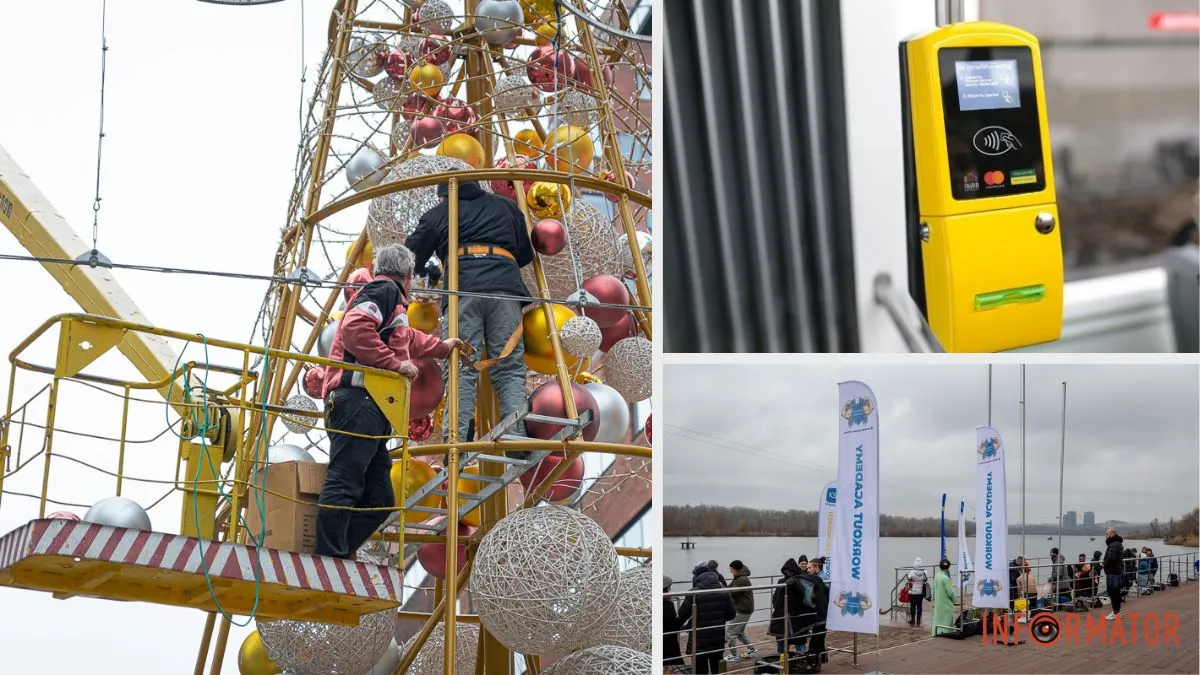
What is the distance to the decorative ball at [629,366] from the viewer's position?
344 inches

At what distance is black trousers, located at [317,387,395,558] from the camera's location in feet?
20.6

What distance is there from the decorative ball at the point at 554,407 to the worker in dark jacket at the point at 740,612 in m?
2.22

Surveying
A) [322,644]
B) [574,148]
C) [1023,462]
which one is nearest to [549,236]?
[574,148]

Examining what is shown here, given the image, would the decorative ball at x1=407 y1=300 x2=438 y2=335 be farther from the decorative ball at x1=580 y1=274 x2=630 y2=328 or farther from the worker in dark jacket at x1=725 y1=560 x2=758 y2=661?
the worker in dark jacket at x1=725 y1=560 x2=758 y2=661

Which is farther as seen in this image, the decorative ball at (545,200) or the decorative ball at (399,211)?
the decorative ball at (545,200)

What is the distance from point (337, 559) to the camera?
6258 millimetres

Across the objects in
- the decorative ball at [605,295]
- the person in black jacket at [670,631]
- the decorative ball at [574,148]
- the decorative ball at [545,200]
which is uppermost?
the decorative ball at [574,148]

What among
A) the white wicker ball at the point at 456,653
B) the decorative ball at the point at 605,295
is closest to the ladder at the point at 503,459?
the decorative ball at the point at 605,295

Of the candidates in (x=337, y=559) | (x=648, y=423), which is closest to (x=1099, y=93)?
(x=337, y=559)

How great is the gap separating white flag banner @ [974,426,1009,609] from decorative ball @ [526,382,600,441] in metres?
2.41

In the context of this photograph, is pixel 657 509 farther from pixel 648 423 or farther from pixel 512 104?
pixel 512 104

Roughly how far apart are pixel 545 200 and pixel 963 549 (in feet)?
13.2

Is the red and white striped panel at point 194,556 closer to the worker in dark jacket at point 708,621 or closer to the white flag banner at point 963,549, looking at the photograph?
the worker in dark jacket at point 708,621

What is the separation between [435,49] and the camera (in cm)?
954
